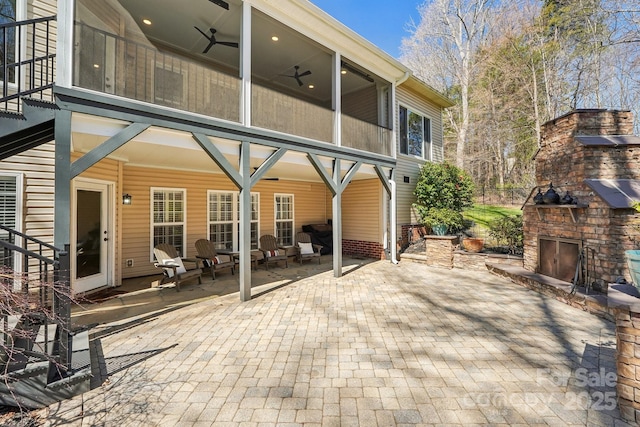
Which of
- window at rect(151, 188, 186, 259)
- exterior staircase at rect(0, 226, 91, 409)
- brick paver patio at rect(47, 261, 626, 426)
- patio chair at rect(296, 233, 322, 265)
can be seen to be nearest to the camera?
exterior staircase at rect(0, 226, 91, 409)

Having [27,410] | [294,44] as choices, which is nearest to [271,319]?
[27,410]

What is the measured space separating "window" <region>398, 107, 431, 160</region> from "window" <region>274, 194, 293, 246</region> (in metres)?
4.53

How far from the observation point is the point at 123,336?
3.68m

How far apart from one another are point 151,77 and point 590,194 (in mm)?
7769

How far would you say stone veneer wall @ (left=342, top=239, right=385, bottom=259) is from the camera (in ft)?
29.8

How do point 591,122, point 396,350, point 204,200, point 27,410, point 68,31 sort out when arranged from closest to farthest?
1. point 27,410
2. point 396,350
3. point 68,31
4. point 591,122
5. point 204,200

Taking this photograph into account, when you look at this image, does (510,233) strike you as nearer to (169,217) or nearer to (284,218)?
(284,218)

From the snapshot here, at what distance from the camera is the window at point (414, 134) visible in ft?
32.2

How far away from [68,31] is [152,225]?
4.47 meters

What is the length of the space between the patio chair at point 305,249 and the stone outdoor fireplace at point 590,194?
570 centimetres

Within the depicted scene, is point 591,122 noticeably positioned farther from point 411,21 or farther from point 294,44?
point 411,21

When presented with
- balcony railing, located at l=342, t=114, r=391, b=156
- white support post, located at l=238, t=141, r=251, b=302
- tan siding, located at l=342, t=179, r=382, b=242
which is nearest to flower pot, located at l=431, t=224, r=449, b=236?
tan siding, located at l=342, t=179, r=382, b=242

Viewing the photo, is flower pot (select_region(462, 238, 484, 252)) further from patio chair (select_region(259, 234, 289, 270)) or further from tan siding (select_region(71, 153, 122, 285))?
tan siding (select_region(71, 153, 122, 285))

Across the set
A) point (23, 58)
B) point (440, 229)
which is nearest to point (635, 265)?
point (440, 229)
